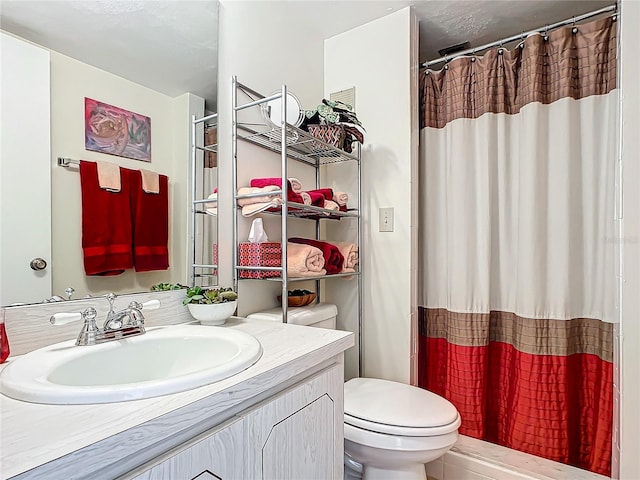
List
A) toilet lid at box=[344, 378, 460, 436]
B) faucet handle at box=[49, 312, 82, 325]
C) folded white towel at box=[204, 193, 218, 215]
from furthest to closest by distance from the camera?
1. folded white towel at box=[204, 193, 218, 215]
2. toilet lid at box=[344, 378, 460, 436]
3. faucet handle at box=[49, 312, 82, 325]

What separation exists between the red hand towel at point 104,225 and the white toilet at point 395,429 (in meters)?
0.57

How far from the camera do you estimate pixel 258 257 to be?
137 cm

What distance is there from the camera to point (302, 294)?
5.32ft

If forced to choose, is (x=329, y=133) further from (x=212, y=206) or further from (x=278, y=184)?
(x=212, y=206)

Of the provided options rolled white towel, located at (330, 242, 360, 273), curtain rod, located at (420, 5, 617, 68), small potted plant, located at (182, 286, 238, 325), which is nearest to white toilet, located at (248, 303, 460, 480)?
small potted plant, located at (182, 286, 238, 325)

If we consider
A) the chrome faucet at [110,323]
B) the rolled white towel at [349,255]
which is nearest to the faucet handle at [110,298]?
the chrome faucet at [110,323]

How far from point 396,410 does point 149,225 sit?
3.33ft

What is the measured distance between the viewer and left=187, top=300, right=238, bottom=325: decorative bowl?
1126 mm

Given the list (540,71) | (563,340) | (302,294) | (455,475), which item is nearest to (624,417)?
(563,340)

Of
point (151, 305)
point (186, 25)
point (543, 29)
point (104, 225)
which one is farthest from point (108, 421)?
point (543, 29)

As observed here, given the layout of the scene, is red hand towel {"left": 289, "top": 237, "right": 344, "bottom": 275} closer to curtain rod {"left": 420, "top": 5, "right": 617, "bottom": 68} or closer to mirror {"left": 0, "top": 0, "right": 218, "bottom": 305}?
mirror {"left": 0, "top": 0, "right": 218, "bottom": 305}

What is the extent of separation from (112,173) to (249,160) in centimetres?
58

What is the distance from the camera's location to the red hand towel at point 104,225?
0.94 m

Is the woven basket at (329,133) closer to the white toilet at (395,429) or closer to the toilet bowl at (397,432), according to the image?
the white toilet at (395,429)
